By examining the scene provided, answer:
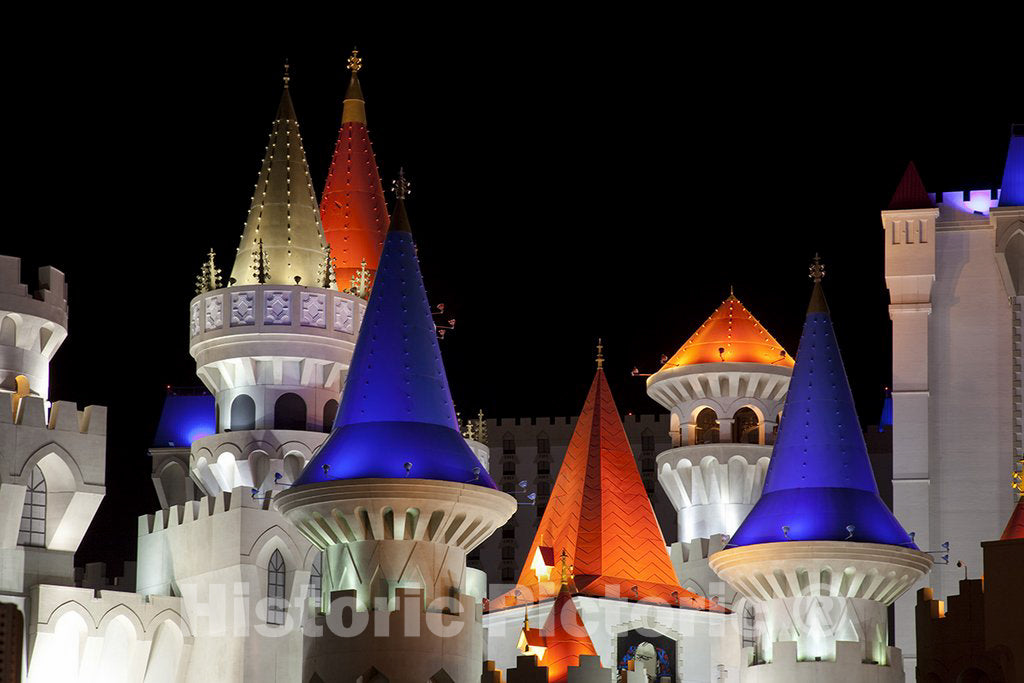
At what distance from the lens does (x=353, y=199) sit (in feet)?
166

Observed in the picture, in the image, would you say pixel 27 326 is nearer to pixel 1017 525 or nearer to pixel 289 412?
pixel 289 412

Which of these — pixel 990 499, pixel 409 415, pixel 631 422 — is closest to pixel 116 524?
pixel 631 422

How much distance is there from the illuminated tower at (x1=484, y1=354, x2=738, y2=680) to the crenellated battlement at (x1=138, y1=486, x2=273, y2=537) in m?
6.13

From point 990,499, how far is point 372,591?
18.3 metres

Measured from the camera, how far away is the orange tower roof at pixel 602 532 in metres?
49.0

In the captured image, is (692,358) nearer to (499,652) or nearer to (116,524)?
(499,652)

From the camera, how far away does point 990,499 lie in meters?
50.0

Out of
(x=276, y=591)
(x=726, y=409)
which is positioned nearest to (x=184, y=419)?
(x=726, y=409)

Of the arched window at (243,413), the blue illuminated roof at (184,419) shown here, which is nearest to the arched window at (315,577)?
the arched window at (243,413)

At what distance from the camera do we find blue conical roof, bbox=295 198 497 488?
3656 centimetres

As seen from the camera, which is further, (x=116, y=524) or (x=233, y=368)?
(x=116, y=524)

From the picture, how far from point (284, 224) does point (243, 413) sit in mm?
3856

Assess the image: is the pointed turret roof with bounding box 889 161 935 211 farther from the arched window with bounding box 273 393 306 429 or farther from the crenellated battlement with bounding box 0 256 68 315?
the crenellated battlement with bounding box 0 256 68 315

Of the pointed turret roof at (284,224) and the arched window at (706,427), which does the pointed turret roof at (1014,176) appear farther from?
the pointed turret roof at (284,224)
